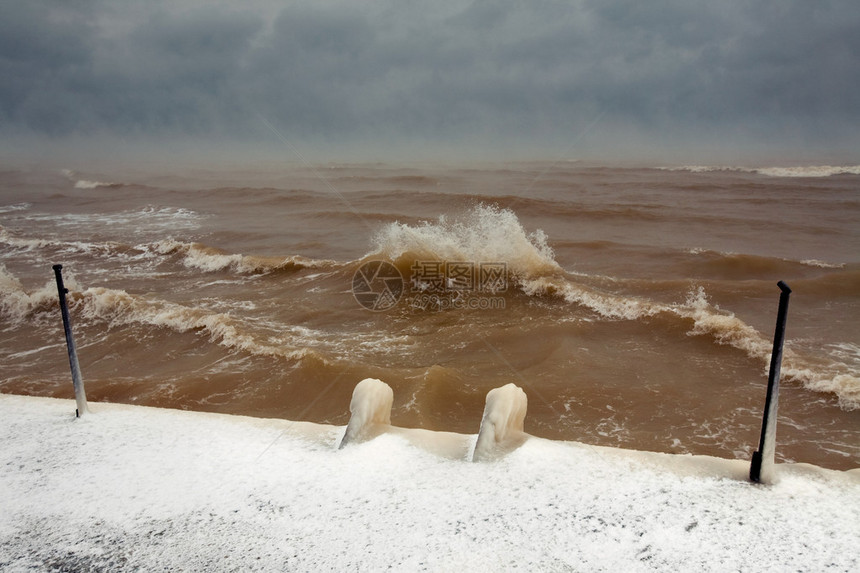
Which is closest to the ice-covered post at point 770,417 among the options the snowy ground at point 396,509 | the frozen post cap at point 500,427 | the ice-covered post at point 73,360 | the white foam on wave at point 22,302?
the snowy ground at point 396,509

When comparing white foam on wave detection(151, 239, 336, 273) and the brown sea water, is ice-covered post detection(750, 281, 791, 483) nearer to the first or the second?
the brown sea water

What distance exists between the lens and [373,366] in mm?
6621

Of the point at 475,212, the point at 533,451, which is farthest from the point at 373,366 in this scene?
the point at 475,212

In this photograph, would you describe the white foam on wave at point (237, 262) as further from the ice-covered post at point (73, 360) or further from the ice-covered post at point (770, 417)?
the ice-covered post at point (770, 417)

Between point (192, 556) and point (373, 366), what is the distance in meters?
4.15

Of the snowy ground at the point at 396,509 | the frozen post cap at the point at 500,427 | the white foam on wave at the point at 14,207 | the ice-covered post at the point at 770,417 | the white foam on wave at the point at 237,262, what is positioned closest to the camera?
the snowy ground at the point at 396,509

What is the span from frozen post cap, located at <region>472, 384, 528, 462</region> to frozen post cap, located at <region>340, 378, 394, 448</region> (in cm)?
68

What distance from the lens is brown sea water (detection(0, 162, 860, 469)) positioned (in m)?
5.58

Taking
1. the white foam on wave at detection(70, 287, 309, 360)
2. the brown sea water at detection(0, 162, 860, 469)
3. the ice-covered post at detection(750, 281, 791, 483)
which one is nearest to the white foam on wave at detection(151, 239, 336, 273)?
the brown sea water at detection(0, 162, 860, 469)

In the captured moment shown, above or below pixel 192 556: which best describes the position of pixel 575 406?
below

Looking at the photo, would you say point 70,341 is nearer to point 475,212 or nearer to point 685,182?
point 475,212

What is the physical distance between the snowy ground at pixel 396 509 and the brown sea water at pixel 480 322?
6.79 feet

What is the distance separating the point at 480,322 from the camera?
28.1 ft

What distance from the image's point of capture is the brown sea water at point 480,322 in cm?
558
